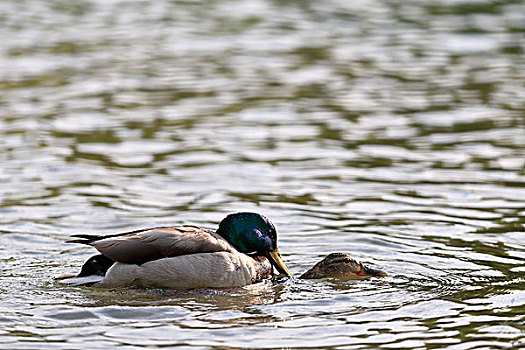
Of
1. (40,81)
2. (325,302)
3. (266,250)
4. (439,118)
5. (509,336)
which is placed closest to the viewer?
(509,336)

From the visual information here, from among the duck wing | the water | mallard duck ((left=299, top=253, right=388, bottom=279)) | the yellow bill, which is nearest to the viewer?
the water

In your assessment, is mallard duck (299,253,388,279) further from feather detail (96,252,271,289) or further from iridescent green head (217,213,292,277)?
feather detail (96,252,271,289)

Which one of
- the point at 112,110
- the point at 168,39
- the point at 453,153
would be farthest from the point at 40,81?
the point at 453,153

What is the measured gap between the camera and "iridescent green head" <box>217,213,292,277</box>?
9.10m

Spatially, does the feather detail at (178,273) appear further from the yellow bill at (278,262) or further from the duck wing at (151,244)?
the yellow bill at (278,262)

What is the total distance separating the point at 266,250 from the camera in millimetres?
9180

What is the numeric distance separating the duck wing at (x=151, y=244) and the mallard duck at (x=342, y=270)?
93 cm

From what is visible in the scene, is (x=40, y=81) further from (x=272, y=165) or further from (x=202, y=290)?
(x=202, y=290)

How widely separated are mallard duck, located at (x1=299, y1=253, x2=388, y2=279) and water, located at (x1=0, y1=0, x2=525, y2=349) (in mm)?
98

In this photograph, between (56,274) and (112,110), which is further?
(112,110)

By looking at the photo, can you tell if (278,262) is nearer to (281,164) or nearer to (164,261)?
(164,261)

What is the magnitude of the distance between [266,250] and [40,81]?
10.2m

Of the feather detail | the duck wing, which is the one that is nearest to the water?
the feather detail

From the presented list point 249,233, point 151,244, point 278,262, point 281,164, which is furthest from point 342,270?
point 281,164
